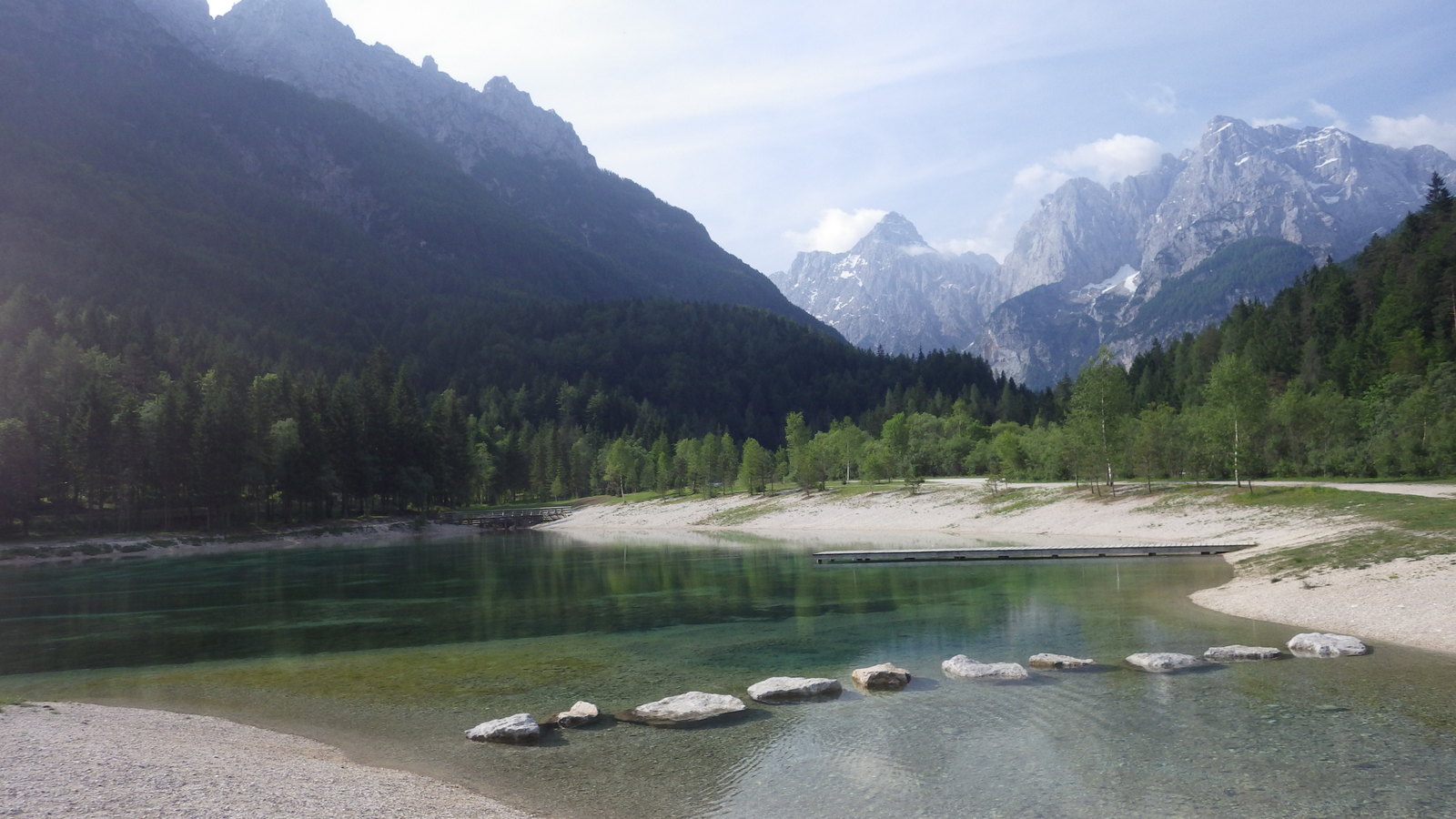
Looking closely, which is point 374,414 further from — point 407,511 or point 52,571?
point 52,571

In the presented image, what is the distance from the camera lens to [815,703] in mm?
19875

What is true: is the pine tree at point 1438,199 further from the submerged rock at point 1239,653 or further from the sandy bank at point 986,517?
the submerged rock at point 1239,653

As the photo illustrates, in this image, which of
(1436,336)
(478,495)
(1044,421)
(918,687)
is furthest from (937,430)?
(918,687)

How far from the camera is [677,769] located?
50.1 ft

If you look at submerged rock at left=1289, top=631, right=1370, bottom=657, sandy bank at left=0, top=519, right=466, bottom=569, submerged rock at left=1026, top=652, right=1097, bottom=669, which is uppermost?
submerged rock at left=1289, top=631, right=1370, bottom=657

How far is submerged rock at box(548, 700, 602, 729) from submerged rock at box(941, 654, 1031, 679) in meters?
9.93

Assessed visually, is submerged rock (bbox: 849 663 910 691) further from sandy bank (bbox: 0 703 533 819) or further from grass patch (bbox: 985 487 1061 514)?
grass patch (bbox: 985 487 1061 514)

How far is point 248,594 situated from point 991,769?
4826cm

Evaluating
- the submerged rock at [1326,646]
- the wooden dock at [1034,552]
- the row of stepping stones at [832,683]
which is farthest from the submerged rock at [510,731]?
the wooden dock at [1034,552]

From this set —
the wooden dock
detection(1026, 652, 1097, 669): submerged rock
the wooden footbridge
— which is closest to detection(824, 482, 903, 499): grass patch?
the wooden dock

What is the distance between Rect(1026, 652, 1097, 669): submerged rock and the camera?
22.3m

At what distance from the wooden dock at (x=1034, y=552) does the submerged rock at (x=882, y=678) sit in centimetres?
3246

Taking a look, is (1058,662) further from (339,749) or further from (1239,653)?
(339,749)

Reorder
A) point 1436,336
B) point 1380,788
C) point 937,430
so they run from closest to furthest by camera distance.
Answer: point 1380,788
point 1436,336
point 937,430
